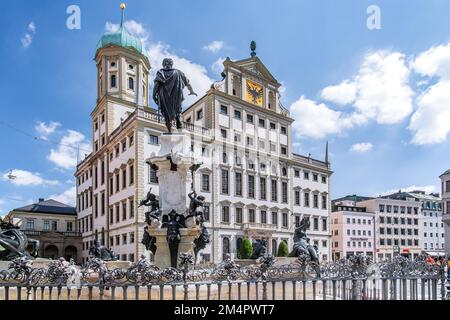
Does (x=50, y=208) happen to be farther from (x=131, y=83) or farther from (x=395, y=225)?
(x=395, y=225)

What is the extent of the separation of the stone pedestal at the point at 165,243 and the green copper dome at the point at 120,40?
4834 cm

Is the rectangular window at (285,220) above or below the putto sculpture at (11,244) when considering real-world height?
below

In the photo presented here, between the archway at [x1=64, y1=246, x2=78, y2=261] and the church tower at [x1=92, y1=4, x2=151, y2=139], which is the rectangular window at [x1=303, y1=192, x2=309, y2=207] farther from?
the archway at [x1=64, y1=246, x2=78, y2=261]

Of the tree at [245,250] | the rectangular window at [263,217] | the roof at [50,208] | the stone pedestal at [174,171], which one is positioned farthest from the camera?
the roof at [50,208]

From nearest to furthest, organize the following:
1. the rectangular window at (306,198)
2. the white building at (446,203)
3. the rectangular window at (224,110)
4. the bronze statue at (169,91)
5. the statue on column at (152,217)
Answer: the statue on column at (152,217)
the bronze statue at (169,91)
the rectangular window at (224,110)
the white building at (446,203)
the rectangular window at (306,198)

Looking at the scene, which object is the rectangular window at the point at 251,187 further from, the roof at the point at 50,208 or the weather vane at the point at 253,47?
the roof at the point at 50,208

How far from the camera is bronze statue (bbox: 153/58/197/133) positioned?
1573 cm

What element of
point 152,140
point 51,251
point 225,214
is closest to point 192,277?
point 152,140

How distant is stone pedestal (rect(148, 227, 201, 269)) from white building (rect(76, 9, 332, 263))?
2947 cm

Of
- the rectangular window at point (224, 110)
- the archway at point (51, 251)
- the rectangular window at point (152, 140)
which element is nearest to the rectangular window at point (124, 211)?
the rectangular window at point (152, 140)

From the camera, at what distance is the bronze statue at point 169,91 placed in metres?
15.7

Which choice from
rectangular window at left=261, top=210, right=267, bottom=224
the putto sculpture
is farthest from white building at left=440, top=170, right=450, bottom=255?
the putto sculpture

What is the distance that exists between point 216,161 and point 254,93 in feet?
42.2
